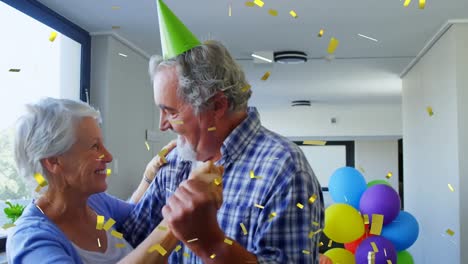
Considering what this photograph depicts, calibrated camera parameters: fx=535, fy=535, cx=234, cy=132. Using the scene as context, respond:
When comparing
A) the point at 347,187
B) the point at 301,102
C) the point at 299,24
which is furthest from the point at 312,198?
the point at 301,102

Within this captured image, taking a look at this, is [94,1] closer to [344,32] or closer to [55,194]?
[344,32]

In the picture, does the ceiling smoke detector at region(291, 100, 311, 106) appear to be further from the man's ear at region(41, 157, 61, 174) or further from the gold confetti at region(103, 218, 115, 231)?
the man's ear at region(41, 157, 61, 174)

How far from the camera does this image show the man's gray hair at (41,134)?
1.31m

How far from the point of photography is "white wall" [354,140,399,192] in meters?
11.5

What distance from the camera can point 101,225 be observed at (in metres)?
1.47

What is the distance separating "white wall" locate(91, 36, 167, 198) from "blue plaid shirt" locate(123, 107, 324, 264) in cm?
278

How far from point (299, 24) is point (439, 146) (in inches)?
57.1

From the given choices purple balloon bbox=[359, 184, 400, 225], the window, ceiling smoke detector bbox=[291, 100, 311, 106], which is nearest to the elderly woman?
the window

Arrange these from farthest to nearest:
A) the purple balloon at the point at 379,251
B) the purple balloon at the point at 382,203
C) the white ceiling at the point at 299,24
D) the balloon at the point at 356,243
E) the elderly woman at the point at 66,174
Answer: the balloon at the point at 356,243 < the purple balloon at the point at 382,203 < the purple balloon at the point at 379,251 < the white ceiling at the point at 299,24 < the elderly woman at the point at 66,174

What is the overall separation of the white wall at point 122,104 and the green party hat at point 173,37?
2618 millimetres

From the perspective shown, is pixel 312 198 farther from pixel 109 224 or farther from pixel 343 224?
pixel 343 224

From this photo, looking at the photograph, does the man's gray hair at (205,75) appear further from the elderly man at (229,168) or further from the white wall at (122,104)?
the white wall at (122,104)

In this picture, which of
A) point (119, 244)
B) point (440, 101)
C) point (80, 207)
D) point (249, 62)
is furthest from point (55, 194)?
point (249, 62)

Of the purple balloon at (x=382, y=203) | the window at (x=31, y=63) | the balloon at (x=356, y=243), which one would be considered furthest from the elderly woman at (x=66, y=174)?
the balloon at (x=356, y=243)
